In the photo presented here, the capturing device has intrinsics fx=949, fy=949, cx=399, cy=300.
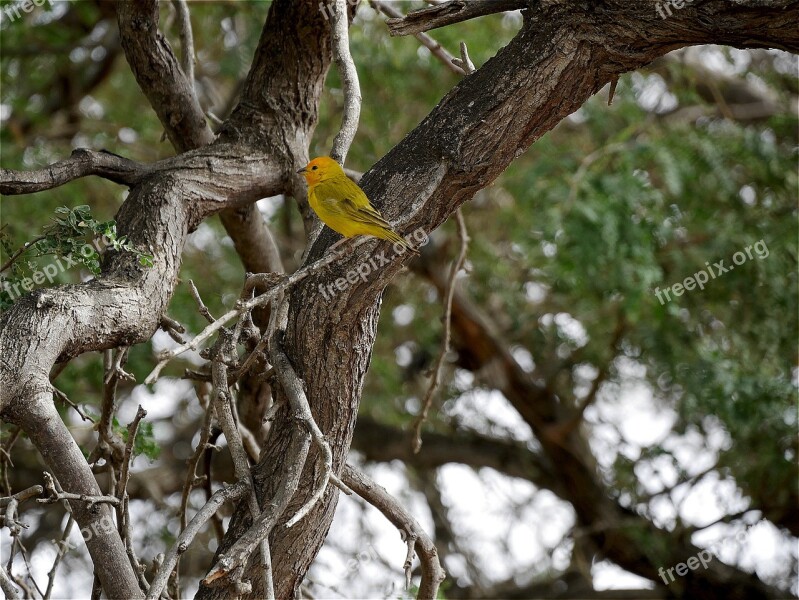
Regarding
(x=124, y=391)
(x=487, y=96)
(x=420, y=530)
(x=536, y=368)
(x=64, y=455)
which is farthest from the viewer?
(x=536, y=368)

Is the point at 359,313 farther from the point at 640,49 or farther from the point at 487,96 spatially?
the point at 640,49

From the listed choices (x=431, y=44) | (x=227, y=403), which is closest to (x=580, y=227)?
(x=431, y=44)

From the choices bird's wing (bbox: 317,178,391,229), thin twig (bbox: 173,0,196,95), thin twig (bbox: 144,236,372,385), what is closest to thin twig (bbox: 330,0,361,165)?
bird's wing (bbox: 317,178,391,229)

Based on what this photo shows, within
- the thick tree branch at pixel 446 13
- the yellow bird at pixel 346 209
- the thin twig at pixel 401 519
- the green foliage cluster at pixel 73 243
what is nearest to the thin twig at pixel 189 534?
the thin twig at pixel 401 519

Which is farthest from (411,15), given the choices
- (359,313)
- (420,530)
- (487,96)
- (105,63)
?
(105,63)

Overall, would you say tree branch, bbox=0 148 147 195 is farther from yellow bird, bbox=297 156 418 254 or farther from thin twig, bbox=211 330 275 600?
thin twig, bbox=211 330 275 600

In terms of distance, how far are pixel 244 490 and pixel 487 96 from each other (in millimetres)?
1372

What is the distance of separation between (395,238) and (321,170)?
715mm

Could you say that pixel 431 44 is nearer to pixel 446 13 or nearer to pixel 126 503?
pixel 446 13

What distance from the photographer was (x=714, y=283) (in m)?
6.05

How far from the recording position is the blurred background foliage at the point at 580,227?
5484 mm

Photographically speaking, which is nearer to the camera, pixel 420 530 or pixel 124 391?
pixel 420 530

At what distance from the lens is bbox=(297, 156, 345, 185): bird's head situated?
3196 millimetres

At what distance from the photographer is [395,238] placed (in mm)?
2750
